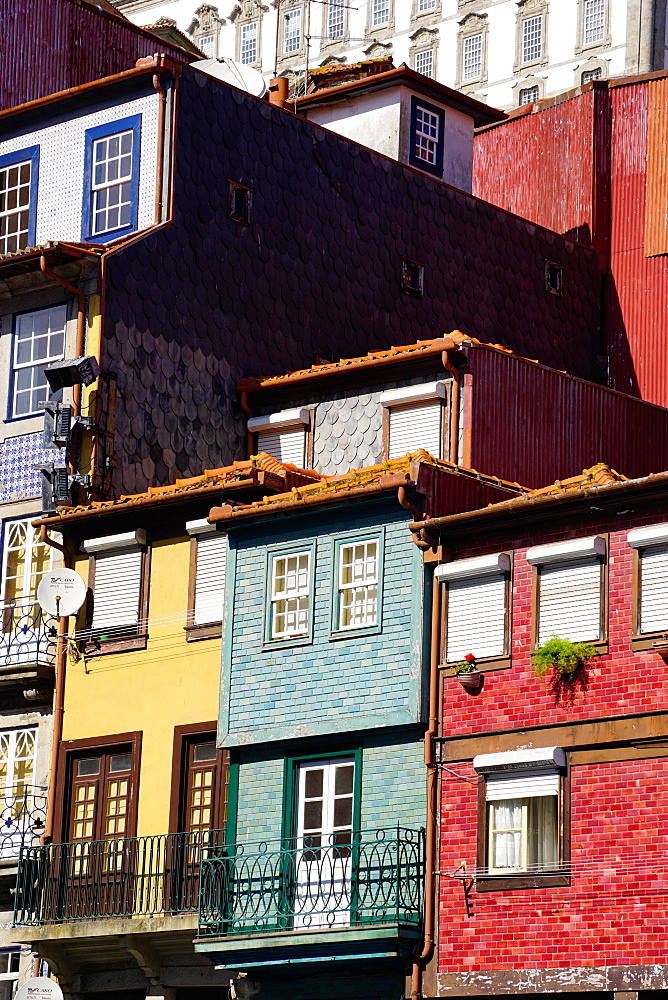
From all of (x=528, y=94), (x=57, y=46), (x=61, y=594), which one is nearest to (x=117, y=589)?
(x=61, y=594)

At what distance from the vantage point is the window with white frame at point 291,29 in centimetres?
9162

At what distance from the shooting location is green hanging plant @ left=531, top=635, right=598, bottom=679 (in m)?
31.2

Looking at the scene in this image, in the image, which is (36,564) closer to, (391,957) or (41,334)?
(41,334)

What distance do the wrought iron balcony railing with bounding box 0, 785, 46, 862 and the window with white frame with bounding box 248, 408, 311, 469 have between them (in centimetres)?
817

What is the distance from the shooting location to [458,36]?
86.3 meters

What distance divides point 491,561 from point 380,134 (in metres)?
20.5

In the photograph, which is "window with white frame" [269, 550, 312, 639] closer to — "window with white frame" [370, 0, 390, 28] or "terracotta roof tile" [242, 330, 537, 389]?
"terracotta roof tile" [242, 330, 537, 389]

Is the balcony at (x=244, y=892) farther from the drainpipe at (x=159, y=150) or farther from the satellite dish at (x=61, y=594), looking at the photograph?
the drainpipe at (x=159, y=150)

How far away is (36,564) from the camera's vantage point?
40.6 meters

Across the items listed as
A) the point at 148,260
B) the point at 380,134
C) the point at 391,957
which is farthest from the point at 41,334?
the point at 391,957

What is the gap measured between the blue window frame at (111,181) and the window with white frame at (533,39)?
41.5 meters

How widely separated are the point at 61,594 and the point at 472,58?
51.6 metres

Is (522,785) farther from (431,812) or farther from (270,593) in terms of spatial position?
(270,593)

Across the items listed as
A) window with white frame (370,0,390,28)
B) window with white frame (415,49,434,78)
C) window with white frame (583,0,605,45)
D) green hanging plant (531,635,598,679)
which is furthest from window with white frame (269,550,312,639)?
window with white frame (370,0,390,28)
